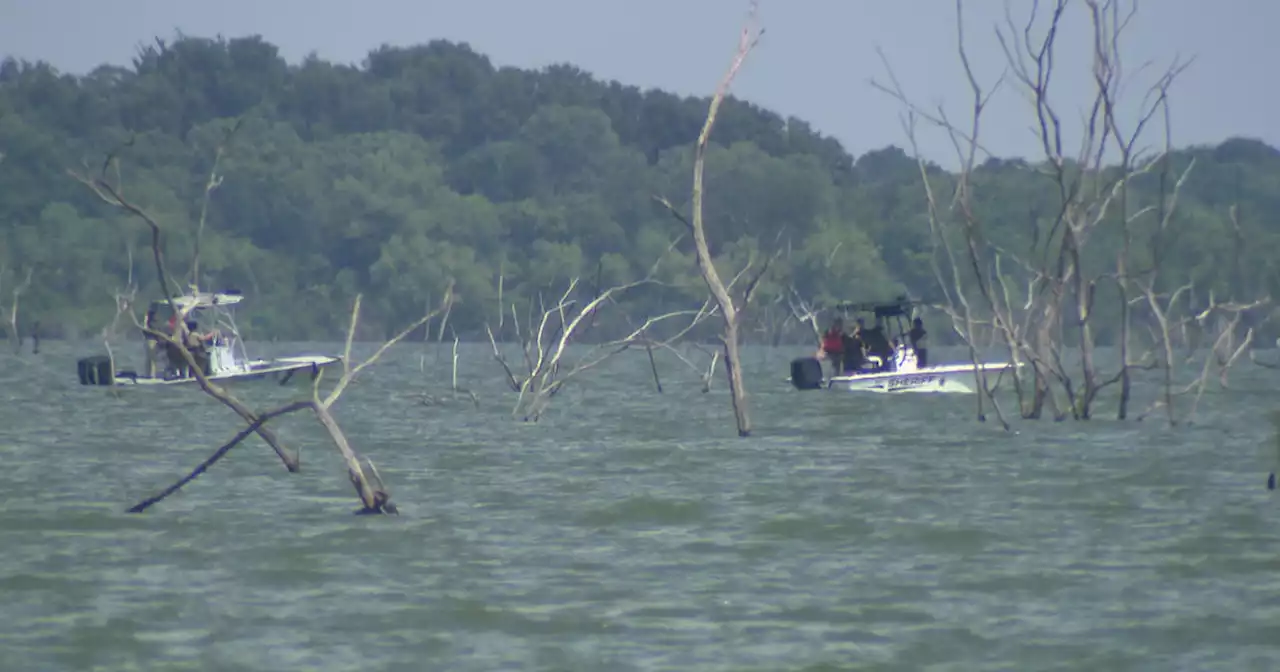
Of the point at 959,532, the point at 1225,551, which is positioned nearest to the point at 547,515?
the point at 959,532

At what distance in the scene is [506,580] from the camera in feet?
57.6

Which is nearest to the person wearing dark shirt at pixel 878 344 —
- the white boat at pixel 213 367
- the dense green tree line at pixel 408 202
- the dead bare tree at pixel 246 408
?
the white boat at pixel 213 367

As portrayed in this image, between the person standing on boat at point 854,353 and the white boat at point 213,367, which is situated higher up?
the white boat at point 213,367

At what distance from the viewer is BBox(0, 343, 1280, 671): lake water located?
14820 millimetres

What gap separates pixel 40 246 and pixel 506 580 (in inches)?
3892

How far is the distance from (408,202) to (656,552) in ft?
346

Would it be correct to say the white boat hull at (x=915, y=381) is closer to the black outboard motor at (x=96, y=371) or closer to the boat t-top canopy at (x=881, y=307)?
the boat t-top canopy at (x=881, y=307)

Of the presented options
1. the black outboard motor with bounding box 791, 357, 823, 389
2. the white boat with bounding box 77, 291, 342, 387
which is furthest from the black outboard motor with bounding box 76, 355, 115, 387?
the black outboard motor with bounding box 791, 357, 823, 389

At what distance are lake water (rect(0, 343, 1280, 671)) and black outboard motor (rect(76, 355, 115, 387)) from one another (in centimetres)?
1358

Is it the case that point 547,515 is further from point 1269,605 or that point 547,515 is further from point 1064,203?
point 1064,203

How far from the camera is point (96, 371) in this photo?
159 ft

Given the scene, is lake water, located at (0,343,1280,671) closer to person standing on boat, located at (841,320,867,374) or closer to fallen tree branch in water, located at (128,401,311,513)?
fallen tree branch in water, located at (128,401,311,513)

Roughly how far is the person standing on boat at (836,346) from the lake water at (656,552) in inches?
452

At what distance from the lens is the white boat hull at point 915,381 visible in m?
44.8
